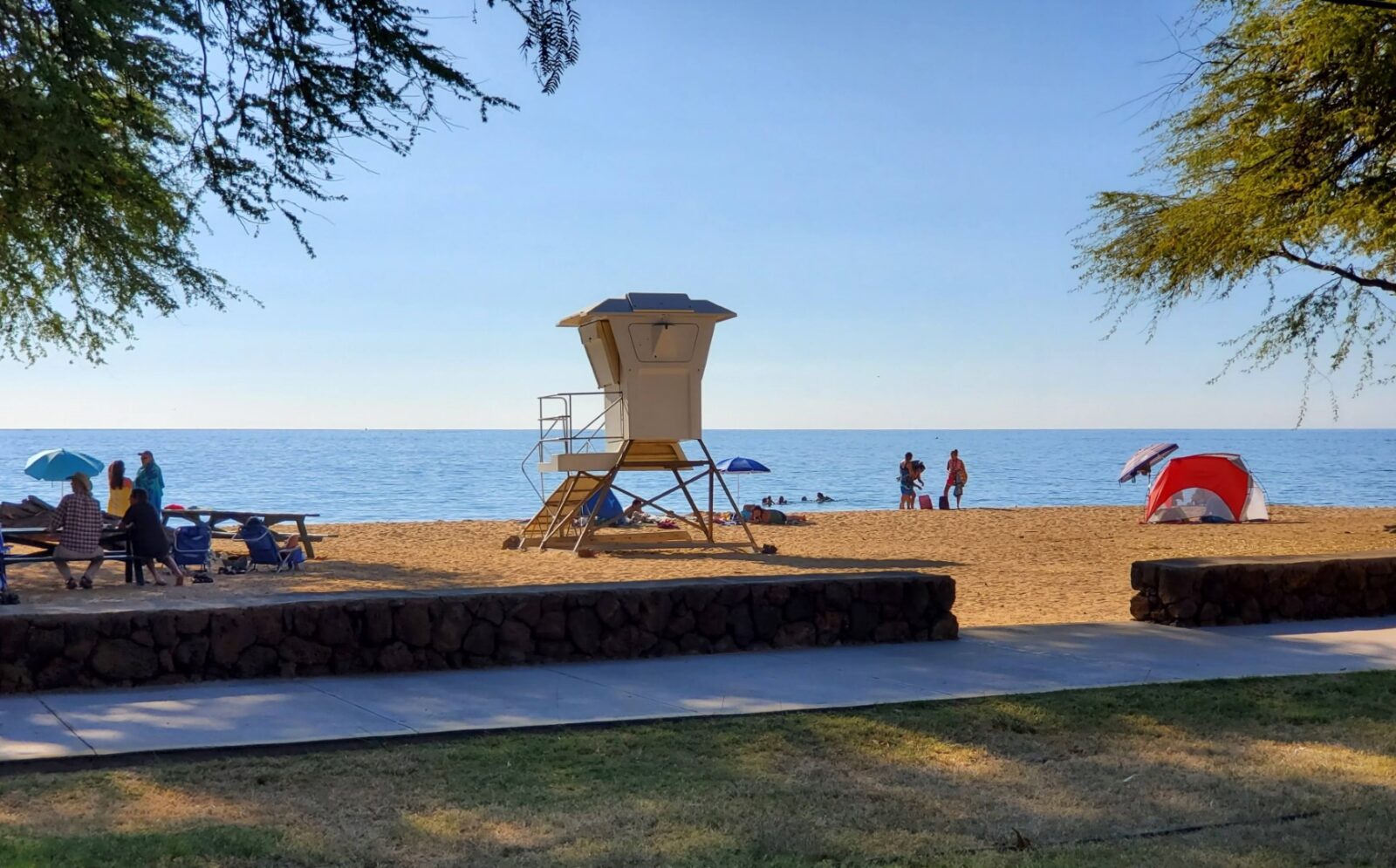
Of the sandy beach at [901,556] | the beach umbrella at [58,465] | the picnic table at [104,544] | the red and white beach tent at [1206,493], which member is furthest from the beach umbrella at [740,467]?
the picnic table at [104,544]

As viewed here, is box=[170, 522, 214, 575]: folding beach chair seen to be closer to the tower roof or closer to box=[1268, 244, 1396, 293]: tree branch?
the tower roof

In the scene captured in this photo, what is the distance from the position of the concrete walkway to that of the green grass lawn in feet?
1.39

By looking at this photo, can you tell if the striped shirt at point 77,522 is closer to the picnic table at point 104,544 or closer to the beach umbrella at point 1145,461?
the picnic table at point 104,544

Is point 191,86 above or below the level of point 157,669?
above

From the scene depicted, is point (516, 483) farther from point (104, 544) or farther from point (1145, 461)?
point (104, 544)

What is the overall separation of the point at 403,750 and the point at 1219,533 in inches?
789

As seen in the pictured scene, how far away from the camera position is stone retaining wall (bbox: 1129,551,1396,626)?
1097 centimetres

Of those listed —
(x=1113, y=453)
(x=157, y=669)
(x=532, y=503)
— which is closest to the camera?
(x=157, y=669)

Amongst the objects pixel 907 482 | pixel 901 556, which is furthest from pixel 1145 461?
pixel 901 556

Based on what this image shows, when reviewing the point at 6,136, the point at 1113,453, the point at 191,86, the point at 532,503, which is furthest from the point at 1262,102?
the point at 1113,453

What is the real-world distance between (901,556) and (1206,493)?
34.2 feet

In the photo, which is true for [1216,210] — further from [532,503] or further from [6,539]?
[532,503]

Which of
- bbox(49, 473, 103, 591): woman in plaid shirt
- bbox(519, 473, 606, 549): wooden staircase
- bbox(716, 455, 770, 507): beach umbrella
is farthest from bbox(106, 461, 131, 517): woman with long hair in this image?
bbox(716, 455, 770, 507): beach umbrella

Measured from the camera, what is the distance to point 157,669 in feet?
26.7
